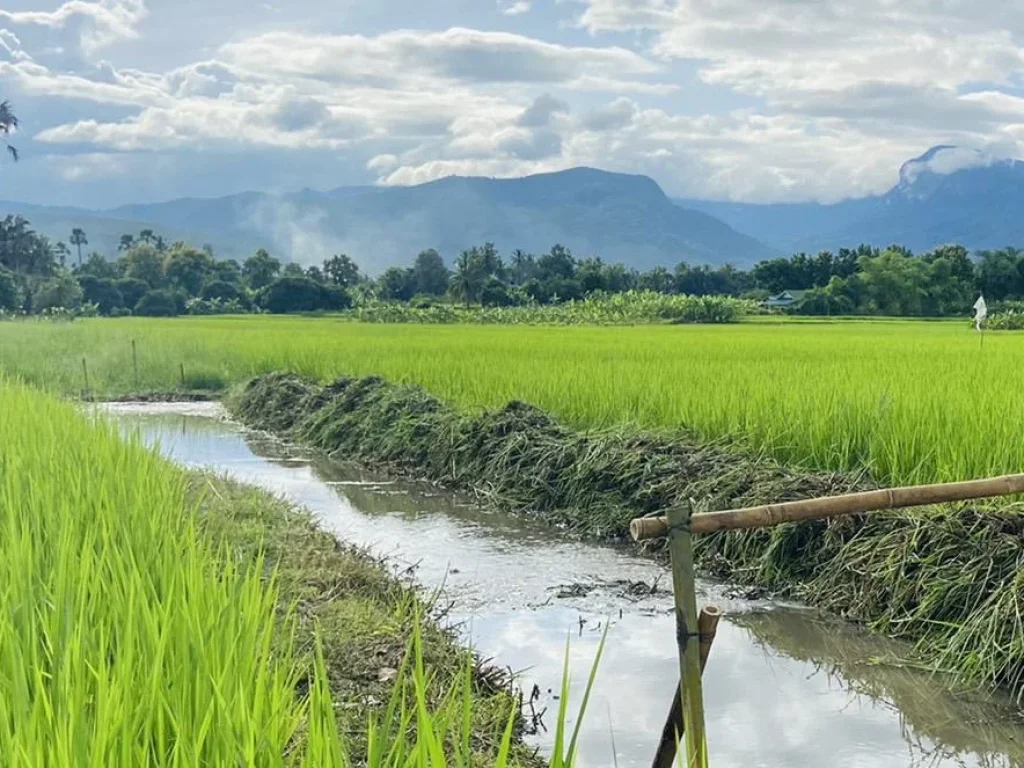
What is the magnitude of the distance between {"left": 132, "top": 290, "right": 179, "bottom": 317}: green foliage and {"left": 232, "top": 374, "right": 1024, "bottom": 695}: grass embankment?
42278 millimetres

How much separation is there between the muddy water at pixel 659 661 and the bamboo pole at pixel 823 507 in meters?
0.94

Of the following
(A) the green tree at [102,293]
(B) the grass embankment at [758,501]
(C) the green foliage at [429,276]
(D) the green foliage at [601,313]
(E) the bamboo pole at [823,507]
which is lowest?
(B) the grass embankment at [758,501]

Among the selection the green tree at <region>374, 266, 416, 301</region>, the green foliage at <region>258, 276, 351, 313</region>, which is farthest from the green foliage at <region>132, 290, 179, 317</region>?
the green tree at <region>374, 266, 416, 301</region>

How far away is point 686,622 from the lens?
237cm

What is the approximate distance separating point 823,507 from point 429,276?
6250cm

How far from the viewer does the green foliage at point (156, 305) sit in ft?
162

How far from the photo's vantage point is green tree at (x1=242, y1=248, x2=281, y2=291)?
64.4m

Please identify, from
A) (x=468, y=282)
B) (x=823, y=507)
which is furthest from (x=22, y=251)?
(x=823, y=507)

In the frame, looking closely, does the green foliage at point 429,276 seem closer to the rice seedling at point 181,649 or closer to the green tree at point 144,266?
the green tree at point 144,266

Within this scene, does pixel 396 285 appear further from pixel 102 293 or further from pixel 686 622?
pixel 686 622

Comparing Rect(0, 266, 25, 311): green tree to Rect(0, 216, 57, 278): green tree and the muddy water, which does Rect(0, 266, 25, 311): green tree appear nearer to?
Rect(0, 216, 57, 278): green tree

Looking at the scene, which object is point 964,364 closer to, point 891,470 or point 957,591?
point 891,470

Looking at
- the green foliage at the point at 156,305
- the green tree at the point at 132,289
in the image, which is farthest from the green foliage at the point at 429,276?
the green foliage at the point at 156,305

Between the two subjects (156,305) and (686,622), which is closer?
(686,622)
